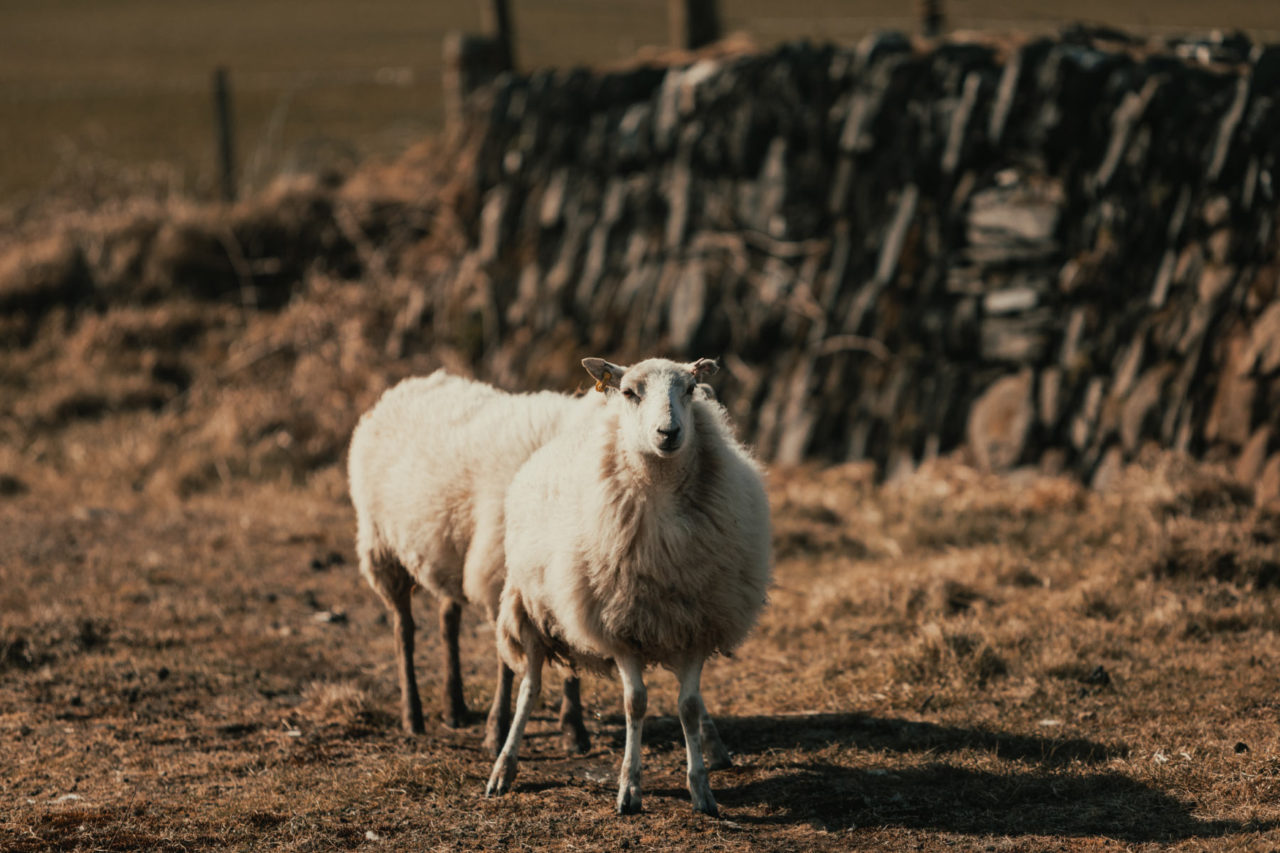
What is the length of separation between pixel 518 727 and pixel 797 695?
1836mm

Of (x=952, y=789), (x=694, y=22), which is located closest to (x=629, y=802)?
(x=952, y=789)

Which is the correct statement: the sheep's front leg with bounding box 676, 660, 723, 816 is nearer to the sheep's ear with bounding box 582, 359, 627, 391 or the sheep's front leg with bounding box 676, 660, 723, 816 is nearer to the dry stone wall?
the sheep's ear with bounding box 582, 359, 627, 391

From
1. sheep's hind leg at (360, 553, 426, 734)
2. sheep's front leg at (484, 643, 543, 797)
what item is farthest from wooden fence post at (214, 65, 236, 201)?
sheep's front leg at (484, 643, 543, 797)

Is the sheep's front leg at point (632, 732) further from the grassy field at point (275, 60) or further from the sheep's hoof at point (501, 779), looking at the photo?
the grassy field at point (275, 60)

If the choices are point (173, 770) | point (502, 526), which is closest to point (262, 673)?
point (173, 770)

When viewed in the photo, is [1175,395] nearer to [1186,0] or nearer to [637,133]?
[637,133]

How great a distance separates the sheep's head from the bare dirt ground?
158cm

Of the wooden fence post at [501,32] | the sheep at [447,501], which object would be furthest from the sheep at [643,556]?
the wooden fence post at [501,32]

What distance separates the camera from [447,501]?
6.59m

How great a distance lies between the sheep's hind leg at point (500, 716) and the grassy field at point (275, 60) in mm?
11223

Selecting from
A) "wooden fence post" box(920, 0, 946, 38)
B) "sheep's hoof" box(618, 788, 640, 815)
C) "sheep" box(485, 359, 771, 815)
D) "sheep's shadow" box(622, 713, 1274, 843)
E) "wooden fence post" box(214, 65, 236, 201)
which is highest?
"wooden fence post" box(920, 0, 946, 38)

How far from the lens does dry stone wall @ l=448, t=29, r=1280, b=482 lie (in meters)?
9.82

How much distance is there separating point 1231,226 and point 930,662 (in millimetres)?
4973

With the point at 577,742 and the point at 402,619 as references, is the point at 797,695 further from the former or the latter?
the point at 402,619
